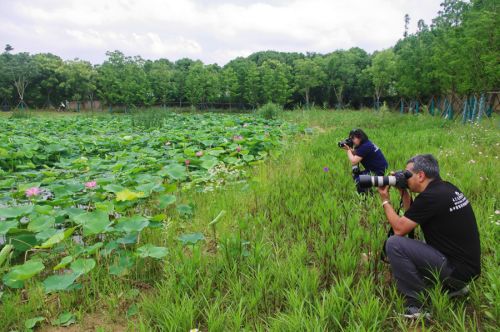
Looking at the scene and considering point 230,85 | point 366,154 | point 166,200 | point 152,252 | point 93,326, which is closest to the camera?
point 93,326

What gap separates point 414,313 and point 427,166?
981 millimetres

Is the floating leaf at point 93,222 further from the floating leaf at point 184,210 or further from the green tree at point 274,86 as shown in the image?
the green tree at point 274,86

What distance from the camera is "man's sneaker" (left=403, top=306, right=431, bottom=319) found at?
2.09 m

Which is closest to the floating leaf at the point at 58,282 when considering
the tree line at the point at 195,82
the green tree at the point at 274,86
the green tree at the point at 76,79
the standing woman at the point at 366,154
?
the standing woman at the point at 366,154

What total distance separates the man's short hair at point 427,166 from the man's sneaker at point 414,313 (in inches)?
35.0

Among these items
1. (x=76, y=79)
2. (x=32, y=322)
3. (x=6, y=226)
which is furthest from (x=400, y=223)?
(x=76, y=79)

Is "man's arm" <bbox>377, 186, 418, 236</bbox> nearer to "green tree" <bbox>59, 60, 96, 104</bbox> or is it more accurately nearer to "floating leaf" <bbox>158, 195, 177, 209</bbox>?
"floating leaf" <bbox>158, 195, 177, 209</bbox>

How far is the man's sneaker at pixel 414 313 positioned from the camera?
209 centimetres

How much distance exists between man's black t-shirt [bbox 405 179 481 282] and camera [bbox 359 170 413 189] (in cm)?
20

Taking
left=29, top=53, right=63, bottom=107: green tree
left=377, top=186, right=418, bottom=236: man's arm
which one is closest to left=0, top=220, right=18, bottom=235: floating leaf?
left=377, top=186, right=418, bottom=236: man's arm

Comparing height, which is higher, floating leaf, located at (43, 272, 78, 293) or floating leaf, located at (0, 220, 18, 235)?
floating leaf, located at (0, 220, 18, 235)

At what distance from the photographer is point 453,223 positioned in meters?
2.19

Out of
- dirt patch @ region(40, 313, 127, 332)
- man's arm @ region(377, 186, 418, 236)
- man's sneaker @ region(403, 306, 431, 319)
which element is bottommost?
dirt patch @ region(40, 313, 127, 332)

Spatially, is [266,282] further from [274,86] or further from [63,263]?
[274,86]
